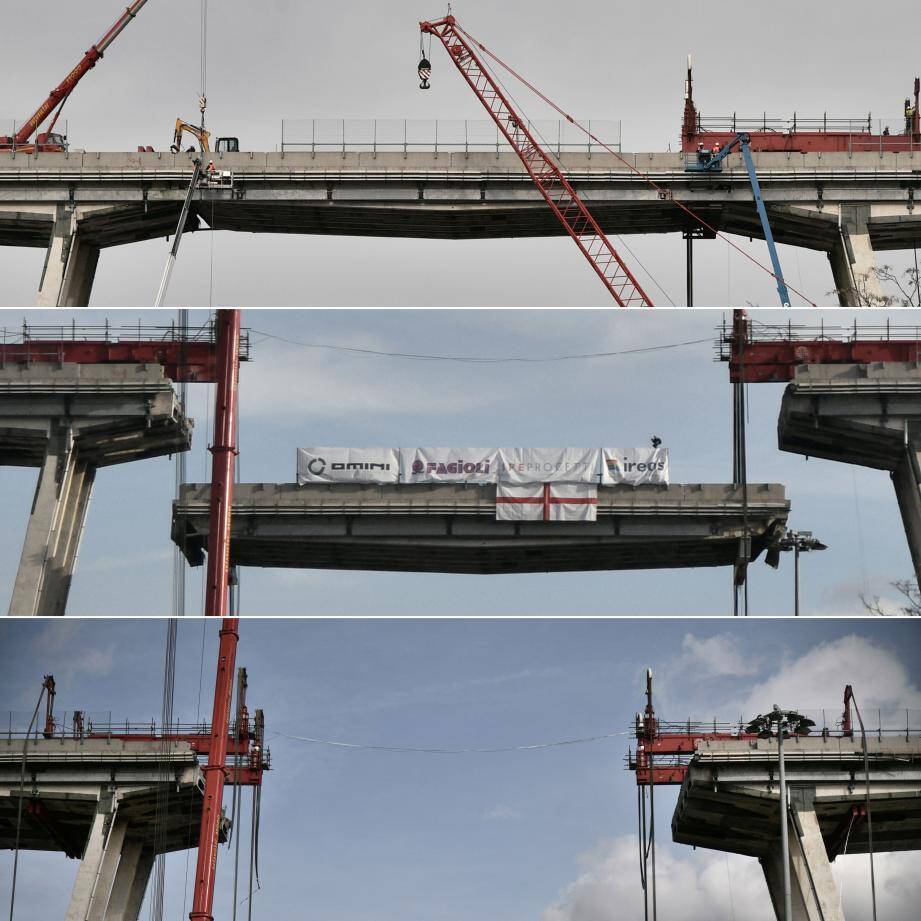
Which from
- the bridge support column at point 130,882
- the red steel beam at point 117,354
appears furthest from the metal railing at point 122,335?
the bridge support column at point 130,882

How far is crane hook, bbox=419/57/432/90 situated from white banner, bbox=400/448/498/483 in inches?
1378

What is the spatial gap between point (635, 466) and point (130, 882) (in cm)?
2827

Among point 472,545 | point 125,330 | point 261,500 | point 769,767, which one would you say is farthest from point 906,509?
point 125,330

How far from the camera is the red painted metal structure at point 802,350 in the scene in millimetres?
75562

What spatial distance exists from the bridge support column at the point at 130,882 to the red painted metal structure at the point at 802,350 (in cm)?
3298

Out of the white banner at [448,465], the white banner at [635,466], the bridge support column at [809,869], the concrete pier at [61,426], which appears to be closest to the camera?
the bridge support column at [809,869]

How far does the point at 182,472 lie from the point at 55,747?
504 inches

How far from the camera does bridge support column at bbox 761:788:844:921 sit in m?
70.2

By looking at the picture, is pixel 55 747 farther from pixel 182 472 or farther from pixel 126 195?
pixel 126 195

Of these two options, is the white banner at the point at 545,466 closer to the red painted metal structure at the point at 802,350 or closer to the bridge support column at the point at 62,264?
the red painted metal structure at the point at 802,350

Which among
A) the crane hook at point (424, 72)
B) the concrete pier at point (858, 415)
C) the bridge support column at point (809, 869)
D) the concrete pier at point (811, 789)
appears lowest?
the bridge support column at point (809, 869)

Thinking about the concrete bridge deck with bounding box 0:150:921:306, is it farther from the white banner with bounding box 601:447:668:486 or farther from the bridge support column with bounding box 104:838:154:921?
the bridge support column with bounding box 104:838:154:921

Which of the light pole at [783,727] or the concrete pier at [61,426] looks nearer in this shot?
the light pole at [783,727]

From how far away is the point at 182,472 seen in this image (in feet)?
253
